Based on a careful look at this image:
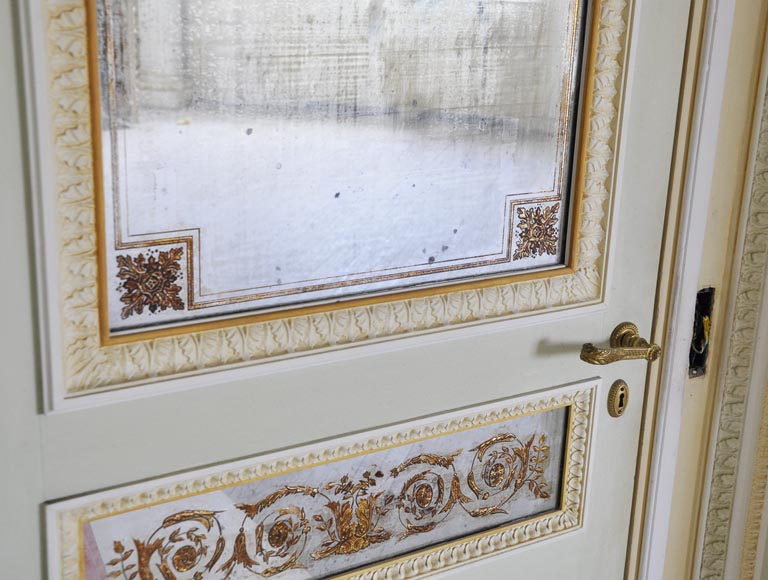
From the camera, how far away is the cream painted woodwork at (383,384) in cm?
81

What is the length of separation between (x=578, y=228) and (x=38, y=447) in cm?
68

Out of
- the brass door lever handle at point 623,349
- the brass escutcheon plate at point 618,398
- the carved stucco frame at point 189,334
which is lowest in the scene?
the brass escutcheon plate at point 618,398

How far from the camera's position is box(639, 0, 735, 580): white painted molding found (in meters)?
1.17

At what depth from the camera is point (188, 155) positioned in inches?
33.4

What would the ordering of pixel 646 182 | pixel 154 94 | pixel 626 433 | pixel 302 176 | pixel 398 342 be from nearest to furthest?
pixel 154 94, pixel 302 176, pixel 398 342, pixel 646 182, pixel 626 433

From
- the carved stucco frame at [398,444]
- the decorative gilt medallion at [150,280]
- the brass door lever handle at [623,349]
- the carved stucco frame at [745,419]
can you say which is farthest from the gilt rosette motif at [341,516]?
the carved stucco frame at [745,419]

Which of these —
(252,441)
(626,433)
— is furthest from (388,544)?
(626,433)

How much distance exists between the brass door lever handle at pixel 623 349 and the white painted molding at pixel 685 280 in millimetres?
82

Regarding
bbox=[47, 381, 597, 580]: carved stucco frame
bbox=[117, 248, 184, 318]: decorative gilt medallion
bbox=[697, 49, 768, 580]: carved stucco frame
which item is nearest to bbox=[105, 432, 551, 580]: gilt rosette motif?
bbox=[47, 381, 597, 580]: carved stucco frame

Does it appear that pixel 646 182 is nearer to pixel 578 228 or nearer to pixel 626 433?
pixel 578 228

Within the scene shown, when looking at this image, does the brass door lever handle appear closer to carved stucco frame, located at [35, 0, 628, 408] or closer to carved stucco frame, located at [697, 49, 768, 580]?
A: carved stucco frame, located at [35, 0, 628, 408]

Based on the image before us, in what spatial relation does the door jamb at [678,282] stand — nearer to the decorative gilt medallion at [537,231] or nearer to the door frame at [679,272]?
the door frame at [679,272]

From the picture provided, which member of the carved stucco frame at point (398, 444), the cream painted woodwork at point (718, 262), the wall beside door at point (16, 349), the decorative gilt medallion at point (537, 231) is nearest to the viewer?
the wall beside door at point (16, 349)

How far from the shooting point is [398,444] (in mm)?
1070
